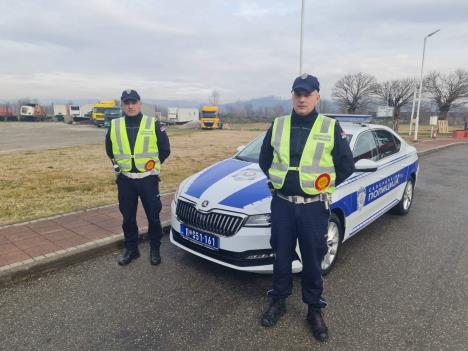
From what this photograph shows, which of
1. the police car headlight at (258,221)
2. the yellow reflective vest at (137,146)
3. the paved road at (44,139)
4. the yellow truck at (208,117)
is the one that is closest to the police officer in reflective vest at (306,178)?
the police car headlight at (258,221)

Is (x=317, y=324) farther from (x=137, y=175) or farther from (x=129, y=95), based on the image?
(x=129, y=95)

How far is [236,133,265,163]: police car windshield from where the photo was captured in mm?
4593

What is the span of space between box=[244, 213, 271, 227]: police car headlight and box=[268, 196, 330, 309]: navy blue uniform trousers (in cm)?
41

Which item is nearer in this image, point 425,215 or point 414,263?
point 414,263

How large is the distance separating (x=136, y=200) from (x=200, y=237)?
0.94 m

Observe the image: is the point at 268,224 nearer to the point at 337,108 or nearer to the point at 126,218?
the point at 126,218

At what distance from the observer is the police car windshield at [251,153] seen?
4.59 meters

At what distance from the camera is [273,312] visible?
2906 millimetres

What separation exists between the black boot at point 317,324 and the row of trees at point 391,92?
62305 mm

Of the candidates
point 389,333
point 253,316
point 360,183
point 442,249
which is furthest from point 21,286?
point 442,249

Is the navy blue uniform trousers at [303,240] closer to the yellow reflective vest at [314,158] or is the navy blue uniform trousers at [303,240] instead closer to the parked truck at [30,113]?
the yellow reflective vest at [314,158]

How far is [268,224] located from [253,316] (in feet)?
2.62

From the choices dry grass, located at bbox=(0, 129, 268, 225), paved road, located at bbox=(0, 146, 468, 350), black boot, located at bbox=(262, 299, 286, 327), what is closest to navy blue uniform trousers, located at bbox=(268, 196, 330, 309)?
black boot, located at bbox=(262, 299, 286, 327)

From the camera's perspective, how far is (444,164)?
508 inches
